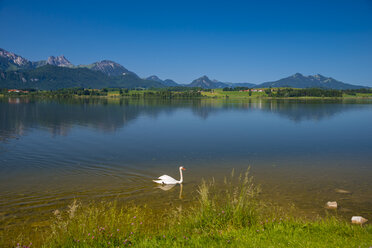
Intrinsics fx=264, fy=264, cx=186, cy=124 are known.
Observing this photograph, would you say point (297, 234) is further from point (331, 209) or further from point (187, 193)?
point (187, 193)

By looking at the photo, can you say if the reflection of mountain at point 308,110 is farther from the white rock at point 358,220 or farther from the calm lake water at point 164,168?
the white rock at point 358,220

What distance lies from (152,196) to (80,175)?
6741 millimetres

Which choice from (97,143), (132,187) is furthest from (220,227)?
(97,143)

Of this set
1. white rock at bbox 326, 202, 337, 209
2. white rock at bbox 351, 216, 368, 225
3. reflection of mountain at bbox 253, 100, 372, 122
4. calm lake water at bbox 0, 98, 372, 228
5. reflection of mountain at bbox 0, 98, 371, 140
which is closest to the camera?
white rock at bbox 351, 216, 368, 225

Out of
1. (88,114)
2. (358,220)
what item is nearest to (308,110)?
(88,114)

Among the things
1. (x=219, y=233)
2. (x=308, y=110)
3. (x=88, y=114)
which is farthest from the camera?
(x=308, y=110)

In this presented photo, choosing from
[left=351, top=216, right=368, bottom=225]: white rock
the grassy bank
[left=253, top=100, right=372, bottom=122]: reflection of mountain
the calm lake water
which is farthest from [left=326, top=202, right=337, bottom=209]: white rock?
[left=253, top=100, right=372, bottom=122]: reflection of mountain

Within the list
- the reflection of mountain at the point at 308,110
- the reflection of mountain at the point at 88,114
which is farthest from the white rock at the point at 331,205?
the reflection of mountain at the point at 308,110

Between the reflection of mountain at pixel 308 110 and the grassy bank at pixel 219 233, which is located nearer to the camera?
the grassy bank at pixel 219 233

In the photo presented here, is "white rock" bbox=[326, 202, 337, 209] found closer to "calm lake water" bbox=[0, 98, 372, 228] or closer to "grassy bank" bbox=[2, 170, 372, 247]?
"calm lake water" bbox=[0, 98, 372, 228]

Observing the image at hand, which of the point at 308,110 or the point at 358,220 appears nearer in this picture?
the point at 358,220

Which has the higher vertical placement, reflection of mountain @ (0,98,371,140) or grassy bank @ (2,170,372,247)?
reflection of mountain @ (0,98,371,140)

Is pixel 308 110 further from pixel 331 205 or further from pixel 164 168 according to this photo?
pixel 331 205

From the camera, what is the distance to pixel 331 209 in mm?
12984
